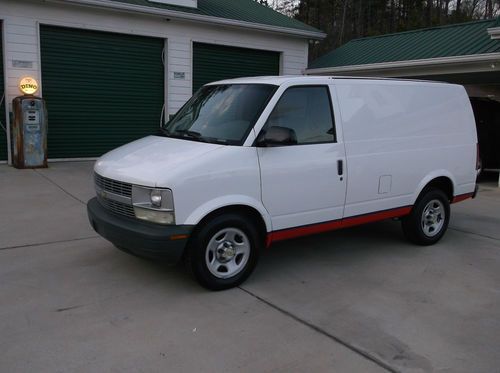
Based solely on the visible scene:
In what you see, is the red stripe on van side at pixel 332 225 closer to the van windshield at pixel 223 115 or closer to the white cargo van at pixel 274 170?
the white cargo van at pixel 274 170

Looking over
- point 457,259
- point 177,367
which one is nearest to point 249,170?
point 177,367

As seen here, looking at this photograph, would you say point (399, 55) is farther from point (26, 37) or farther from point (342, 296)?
point (342, 296)

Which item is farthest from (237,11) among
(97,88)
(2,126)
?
(2,126)

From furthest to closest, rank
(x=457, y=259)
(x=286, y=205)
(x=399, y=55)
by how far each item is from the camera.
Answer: (x=399, y=55)
(x=457, y=259)
(x=286, y=205)

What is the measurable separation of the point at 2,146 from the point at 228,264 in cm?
854

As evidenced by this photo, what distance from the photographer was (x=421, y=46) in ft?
43.9

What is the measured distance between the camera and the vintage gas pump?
10.3 metres

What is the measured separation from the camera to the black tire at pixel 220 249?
424cm

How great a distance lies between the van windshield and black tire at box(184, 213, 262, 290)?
0.75m

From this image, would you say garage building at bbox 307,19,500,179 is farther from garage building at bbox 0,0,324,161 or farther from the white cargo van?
the white cargo van

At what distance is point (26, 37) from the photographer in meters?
10.8

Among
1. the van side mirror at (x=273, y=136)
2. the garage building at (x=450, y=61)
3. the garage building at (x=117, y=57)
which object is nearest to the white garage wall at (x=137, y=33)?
the garage building at (x=117, y=57)

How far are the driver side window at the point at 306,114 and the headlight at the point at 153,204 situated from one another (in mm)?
1260

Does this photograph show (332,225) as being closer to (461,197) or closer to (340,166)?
(340,166)
